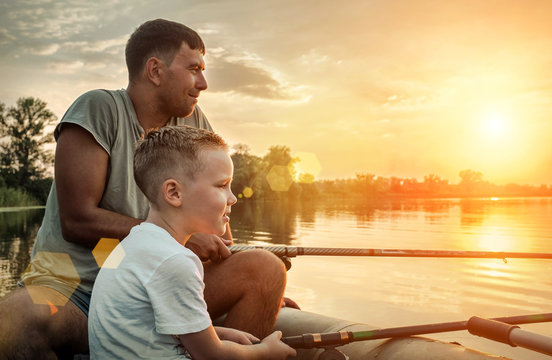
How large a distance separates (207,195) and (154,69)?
132 centimetres

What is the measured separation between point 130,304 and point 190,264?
0.23 m

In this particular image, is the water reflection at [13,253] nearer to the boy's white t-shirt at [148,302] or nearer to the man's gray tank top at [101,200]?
the man's gray tank top at [101,200]

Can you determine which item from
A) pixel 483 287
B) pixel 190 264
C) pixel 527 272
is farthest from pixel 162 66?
pixel 527 272

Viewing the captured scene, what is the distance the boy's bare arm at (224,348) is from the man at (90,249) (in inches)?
17.0

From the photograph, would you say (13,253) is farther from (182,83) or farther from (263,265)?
(263,265)

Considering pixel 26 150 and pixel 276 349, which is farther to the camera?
pixel 26 150

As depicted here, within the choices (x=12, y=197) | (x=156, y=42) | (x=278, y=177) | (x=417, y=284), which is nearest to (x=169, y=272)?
(x=156, y=42)

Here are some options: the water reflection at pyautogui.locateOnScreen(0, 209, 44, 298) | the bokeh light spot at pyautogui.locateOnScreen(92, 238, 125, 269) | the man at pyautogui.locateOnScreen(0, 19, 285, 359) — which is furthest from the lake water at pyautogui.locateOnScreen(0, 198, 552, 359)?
the bokeh light spot at pyautogui.locateOnScreen(92, 238, 125, 269)

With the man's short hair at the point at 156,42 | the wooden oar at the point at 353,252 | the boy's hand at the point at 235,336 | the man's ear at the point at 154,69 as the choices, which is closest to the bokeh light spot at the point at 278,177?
the wooden oar at the point at 353,252

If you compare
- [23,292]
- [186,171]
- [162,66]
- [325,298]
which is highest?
[162,66]

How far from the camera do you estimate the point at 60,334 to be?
205cm

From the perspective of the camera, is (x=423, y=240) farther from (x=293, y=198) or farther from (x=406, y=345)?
(x=293, y=198)

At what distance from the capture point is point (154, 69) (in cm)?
279

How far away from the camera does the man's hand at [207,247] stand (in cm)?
Result: 230
